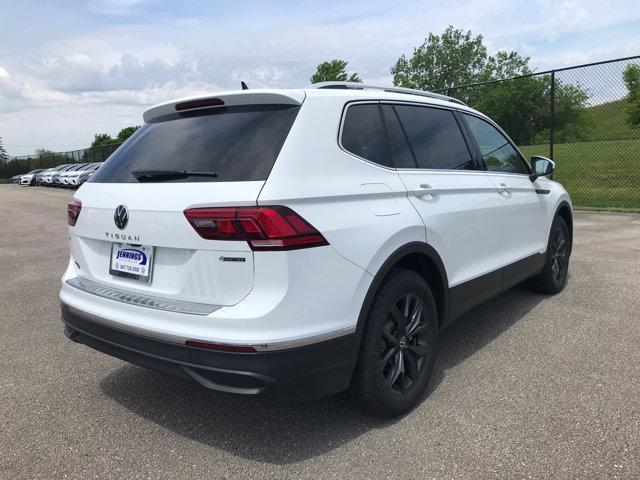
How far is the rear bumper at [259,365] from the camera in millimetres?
2438

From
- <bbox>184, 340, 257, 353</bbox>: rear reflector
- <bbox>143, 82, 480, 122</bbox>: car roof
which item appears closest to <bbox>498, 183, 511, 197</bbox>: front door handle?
<bbox>143, 82, 480, 122</bbox>: car roof

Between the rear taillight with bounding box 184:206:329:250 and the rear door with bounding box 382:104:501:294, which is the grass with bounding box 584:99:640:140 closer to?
the rear door with bounding box 382:104:501:294

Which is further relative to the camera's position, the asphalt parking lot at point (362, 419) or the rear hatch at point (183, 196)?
the asphalt parking lot at point (362, 419)

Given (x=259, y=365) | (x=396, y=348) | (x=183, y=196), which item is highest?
(x=183, y=196)

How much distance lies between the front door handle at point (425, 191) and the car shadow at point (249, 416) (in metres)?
1.23

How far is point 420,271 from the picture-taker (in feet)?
11.2

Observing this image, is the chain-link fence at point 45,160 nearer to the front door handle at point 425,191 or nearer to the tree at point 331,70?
the tree at point 331,70

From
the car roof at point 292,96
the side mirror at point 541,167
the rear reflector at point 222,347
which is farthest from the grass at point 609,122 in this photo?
the rear reflector at point 222,347

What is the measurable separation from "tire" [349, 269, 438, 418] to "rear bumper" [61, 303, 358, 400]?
0.17 metres

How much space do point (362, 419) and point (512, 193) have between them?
2342 millimetres

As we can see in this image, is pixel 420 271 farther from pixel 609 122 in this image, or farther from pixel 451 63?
pixel 451 63

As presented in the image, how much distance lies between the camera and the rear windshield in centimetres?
263

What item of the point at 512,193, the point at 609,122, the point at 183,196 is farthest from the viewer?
the point at 609,122

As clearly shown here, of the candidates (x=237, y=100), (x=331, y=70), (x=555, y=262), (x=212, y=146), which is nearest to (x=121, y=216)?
(x=212, y=146)
